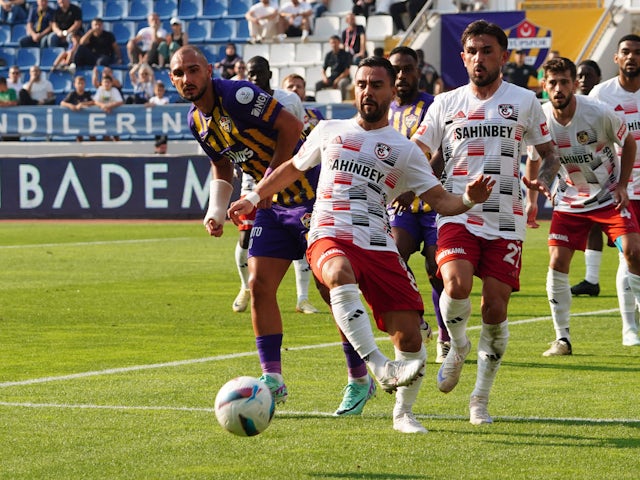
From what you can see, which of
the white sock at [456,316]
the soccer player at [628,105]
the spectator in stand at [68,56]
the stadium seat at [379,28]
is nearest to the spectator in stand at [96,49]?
the spectator in stand at [68,56]

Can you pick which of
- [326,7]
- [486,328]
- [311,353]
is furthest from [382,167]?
[326,7]

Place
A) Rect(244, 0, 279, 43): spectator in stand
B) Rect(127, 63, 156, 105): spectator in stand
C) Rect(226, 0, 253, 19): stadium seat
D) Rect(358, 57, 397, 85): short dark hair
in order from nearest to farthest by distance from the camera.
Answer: Rect(358, 57, 397, 85): short dark hair, Rect(127, 63, 156, 105): spectator in stand, Rect(244, 0, 279, 43): spectator in stand, Rect(226, 0, 253, 19): stadium seat

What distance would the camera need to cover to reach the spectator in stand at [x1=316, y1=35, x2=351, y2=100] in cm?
2803

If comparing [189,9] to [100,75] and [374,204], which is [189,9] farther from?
[374,204]

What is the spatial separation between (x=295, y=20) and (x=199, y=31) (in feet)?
8.26

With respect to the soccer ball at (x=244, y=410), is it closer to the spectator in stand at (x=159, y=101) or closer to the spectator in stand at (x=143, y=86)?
the spectator in stand at (x=159, y=101)

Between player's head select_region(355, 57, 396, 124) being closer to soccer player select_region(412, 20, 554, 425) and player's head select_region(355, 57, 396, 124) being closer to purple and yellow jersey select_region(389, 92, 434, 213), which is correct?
soccer player select_region(412, 20, 554, 425)

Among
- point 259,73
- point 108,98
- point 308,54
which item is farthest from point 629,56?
point 308,54

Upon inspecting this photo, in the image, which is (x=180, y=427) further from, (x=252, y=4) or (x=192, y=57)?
(x=252, y=4)

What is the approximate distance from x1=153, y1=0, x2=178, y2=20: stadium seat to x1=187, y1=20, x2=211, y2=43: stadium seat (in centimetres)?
78

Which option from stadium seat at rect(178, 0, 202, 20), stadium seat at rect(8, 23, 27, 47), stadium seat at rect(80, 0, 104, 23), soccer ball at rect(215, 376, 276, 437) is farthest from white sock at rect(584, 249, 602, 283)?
stadium seat at rect(8, 23, 27, 47)

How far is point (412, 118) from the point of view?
9.96 metres

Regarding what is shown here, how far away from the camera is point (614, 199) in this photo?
9.95m

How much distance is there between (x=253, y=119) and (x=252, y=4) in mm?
25585
